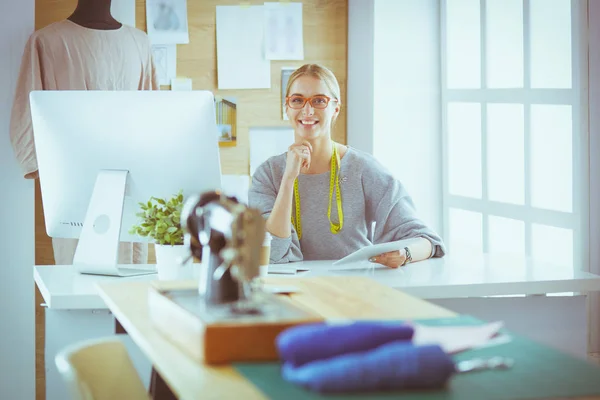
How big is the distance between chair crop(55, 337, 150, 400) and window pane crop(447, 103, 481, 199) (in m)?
2.64

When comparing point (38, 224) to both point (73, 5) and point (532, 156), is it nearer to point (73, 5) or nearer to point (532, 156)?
point (73, 5)

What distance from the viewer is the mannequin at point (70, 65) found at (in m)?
3.53

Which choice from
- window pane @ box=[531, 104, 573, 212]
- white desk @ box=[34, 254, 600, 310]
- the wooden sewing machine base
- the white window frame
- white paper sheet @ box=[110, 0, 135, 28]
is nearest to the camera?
the wooden sewing machine base

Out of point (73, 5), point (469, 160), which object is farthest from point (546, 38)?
point (73, 5)

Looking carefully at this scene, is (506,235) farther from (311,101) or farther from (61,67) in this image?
(61,67)

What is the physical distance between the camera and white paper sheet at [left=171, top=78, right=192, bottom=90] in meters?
4.26

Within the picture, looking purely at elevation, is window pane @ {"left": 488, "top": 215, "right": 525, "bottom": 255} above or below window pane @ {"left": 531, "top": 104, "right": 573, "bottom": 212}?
below

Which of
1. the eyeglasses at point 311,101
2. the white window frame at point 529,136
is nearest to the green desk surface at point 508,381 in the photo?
the eyeglasses at point 311,101

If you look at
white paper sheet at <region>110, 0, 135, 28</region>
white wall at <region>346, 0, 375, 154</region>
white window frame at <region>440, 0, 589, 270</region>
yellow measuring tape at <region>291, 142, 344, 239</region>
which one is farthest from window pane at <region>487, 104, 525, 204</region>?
white paper sheet at <region>110, 0, 135, 28</region>

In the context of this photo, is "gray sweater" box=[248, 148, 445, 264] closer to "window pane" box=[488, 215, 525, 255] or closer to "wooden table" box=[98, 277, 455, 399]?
"window pane" box=[488, 215, 525, 255]

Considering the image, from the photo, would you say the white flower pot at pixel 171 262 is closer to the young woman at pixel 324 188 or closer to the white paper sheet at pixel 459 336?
the young woman at pixel 324 188

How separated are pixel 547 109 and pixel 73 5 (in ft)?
6.76

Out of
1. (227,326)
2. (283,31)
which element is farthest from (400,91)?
(227,326)

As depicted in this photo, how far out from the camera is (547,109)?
11.7ft
